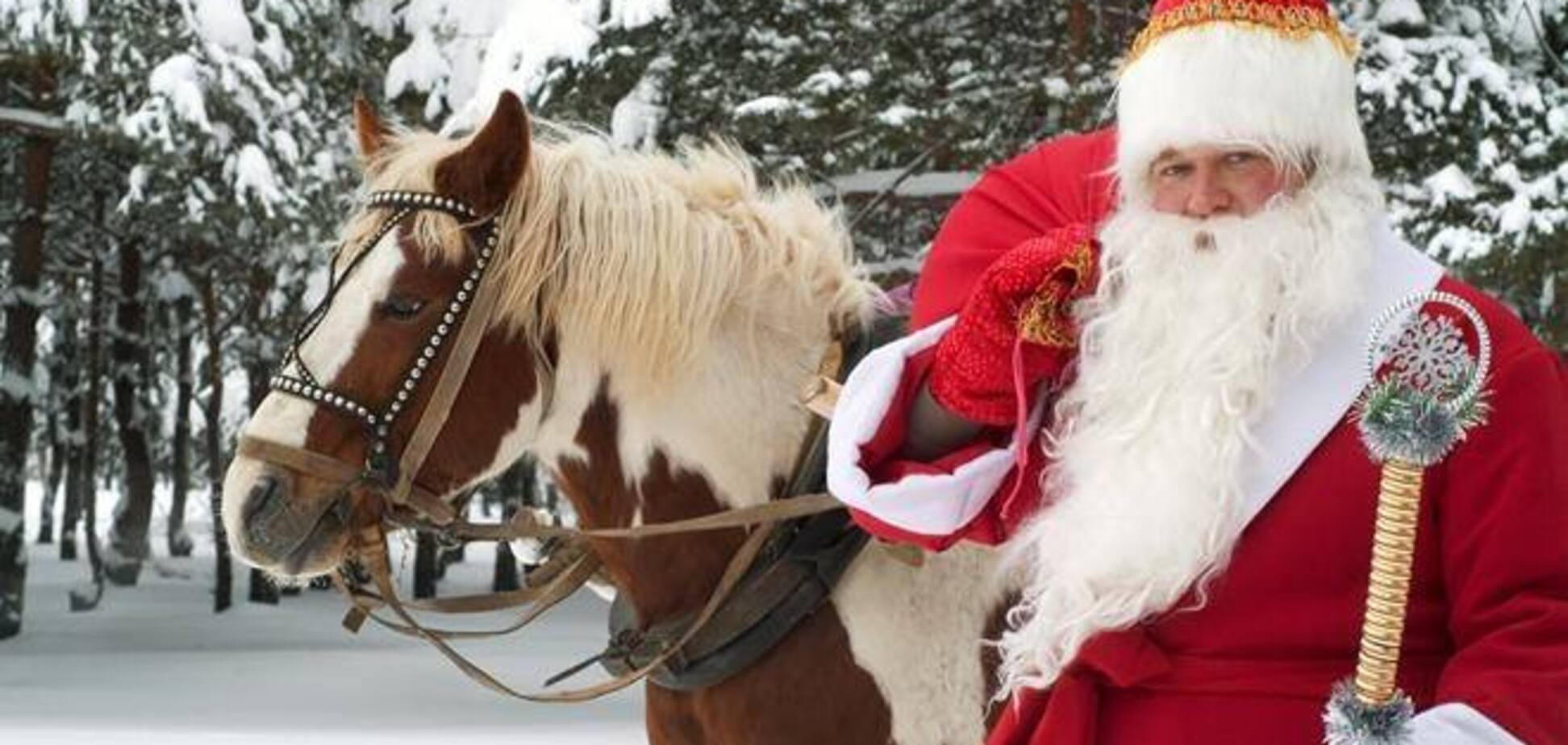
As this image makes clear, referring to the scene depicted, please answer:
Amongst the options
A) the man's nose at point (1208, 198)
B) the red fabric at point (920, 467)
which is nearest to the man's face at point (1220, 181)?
the man's nose at point (1208, 198)

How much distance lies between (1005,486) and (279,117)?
33.5ft

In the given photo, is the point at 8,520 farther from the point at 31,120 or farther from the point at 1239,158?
the point at 1239,158

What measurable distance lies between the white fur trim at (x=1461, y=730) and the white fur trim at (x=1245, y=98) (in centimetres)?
66

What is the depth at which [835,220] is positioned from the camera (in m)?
4.16

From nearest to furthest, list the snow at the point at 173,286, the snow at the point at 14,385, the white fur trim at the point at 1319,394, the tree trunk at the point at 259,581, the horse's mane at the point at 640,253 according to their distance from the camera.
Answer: the white fur trim at the point at 1319,394 < the horse's mane at the point at 640,253 < the snow at the point at 14,385 < the tree trunk at the point at 259,581 < the snow at the point at 173,286

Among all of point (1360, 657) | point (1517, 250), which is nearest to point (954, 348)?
point (1360, 657)

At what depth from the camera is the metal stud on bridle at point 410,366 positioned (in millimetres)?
3598

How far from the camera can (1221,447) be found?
220 centimetres

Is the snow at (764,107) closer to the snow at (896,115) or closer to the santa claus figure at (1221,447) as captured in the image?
the snow at (896,115)

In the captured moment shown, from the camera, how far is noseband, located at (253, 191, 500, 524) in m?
3.59

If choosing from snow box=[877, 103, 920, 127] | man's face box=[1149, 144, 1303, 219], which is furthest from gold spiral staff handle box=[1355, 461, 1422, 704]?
snow box=[877, 103, 920, 127]

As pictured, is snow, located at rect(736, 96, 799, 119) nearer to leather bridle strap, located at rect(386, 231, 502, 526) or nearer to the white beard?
leather bridle strap, located at rect(386, 231, 502, 526)

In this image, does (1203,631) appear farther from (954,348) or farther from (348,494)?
(348,494)

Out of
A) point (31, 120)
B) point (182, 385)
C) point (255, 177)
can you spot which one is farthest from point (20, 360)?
point (182, 385)
